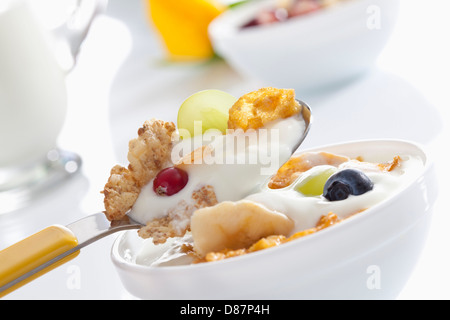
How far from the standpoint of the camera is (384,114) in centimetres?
160

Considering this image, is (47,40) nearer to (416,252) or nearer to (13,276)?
(13,276)

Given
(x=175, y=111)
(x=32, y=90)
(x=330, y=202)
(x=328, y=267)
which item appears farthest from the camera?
(x=175, y=111)

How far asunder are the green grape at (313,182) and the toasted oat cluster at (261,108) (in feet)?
0.32

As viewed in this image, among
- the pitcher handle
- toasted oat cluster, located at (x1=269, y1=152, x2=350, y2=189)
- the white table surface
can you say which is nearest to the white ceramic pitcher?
the pitcher handle

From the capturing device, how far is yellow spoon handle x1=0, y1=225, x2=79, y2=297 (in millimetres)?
856

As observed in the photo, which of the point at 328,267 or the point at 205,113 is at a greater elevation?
the point at 205,113

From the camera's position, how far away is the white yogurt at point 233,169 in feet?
3.05

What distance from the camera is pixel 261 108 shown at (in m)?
0.98

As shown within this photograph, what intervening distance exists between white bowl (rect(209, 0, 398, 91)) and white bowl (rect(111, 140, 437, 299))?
2.98 ft

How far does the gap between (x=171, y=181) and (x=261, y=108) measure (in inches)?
6.9

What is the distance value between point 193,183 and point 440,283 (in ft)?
1.31

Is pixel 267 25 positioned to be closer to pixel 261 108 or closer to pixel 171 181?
pixel 261 108

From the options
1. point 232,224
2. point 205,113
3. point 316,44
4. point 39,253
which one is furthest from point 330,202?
point 316,44

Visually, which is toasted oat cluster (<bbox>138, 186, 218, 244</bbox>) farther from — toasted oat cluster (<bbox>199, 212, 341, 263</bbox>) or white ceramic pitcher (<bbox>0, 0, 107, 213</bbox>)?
white ceramic pitcher (<bbox>0, 0, 107, 213</bbox>)
